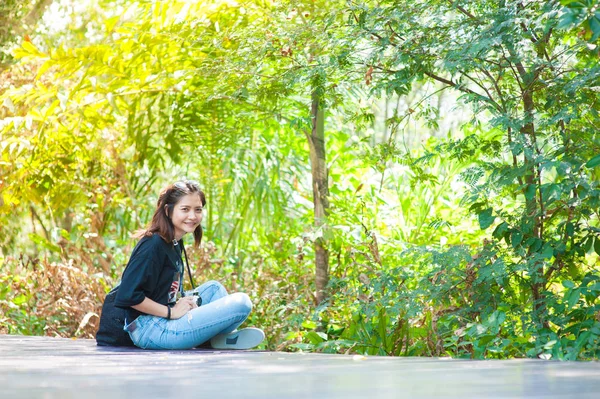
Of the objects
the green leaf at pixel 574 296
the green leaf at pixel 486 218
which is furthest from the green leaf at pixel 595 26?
the green leaf at pixel 486 218

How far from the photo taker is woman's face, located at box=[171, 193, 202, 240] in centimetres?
397

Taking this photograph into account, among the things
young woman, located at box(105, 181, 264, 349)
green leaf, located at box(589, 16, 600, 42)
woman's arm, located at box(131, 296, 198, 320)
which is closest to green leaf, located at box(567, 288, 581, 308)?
green leaf, located at box(589, 16, 600, 42)

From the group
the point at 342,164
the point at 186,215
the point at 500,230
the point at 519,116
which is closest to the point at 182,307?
the point at 186,215

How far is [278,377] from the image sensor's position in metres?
2.51

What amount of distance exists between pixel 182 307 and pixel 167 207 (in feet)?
1.67

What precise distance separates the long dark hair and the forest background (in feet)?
2.86

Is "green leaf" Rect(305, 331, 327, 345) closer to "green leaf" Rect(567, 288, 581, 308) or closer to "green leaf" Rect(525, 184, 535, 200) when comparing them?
"green leaf" Rect(525, 184, 535, 200)

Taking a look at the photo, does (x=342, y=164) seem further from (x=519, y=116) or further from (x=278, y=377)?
(x=278, y=377)

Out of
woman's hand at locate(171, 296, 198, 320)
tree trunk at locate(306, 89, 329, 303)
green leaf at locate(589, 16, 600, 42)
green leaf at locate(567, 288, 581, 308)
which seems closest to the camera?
green leaf at locate(589, 16, 600, 42)

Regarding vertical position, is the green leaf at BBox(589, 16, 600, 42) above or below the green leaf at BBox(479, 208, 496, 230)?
A: above

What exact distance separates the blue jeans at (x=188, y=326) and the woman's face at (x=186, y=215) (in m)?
0.40

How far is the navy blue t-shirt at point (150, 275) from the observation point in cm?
371

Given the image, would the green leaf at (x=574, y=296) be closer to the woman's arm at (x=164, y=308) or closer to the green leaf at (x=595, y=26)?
the green leaf at (x=595, y=26)

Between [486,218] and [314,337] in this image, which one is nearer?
[486,218]
